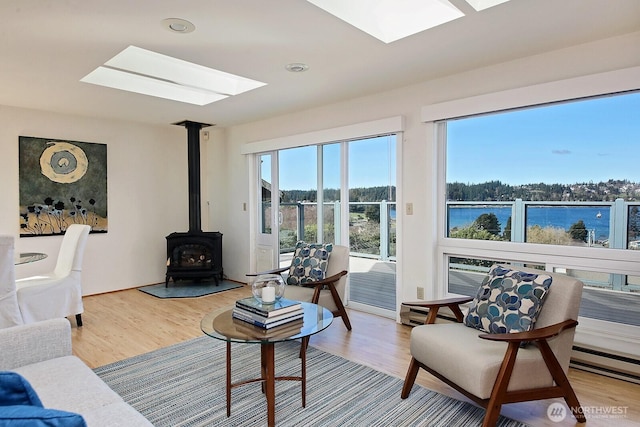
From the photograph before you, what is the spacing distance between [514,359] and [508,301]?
1.38 ft

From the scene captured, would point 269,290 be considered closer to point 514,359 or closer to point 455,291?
point 514,359

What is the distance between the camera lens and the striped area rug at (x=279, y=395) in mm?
2156

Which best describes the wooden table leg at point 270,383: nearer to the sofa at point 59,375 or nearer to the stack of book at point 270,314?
the stack of book at point 270,314

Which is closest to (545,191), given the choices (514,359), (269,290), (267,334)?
(514,359)

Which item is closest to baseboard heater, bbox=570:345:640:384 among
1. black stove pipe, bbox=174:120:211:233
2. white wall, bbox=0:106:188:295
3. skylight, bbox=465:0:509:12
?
skylight, bbox=465:0:509:12

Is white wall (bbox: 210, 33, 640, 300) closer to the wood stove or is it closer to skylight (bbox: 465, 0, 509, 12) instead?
the wood stove

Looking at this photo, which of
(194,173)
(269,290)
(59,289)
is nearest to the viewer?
(269,290)

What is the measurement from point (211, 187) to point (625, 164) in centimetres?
518

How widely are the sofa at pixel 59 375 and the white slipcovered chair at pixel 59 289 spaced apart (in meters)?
1.73

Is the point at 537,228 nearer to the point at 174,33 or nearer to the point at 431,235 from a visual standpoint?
the point at 431,235

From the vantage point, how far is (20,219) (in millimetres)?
4461

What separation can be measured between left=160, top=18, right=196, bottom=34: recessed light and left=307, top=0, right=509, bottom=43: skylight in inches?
34.5

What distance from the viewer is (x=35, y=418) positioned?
75 centimetres

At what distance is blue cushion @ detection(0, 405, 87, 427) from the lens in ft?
2.40
